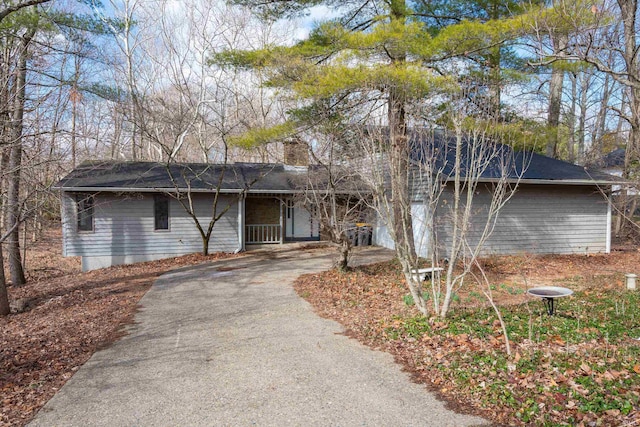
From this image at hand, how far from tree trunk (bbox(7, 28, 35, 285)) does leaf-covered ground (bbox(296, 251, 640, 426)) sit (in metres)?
5.63

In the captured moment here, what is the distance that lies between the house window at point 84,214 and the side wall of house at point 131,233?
14 cm

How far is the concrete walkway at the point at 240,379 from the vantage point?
362cm

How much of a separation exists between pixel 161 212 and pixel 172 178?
1357mm

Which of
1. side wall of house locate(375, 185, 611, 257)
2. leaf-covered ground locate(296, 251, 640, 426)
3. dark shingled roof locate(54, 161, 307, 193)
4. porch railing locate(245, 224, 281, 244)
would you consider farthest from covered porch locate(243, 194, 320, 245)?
leaf-covered ground locate(296, 251, 640, 426)

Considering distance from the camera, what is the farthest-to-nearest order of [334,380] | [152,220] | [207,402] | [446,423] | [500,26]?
[152,220], [500,26], [334,380], [207,402], [446,423]

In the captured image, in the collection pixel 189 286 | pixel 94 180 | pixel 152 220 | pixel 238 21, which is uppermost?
pixel 238 21

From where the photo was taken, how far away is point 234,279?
33.4ft

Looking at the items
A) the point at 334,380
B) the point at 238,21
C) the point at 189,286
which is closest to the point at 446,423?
the point at 334,380

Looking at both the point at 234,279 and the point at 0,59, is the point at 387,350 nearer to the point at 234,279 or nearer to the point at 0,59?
the point at 234,279

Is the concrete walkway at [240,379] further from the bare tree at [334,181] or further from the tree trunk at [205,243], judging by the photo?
the tree trunk at [205,243]

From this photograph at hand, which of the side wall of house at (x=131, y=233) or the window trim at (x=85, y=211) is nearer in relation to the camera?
the window trim at (x=85, y=211)

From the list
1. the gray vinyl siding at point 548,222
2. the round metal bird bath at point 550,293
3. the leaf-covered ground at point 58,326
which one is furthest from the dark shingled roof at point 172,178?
the round metal bird bath at point 550,293

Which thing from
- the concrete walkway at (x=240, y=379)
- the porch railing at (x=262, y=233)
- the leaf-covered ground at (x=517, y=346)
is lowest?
the concrete walkway at (x=240, y=379)

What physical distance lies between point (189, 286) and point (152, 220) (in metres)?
5.17
